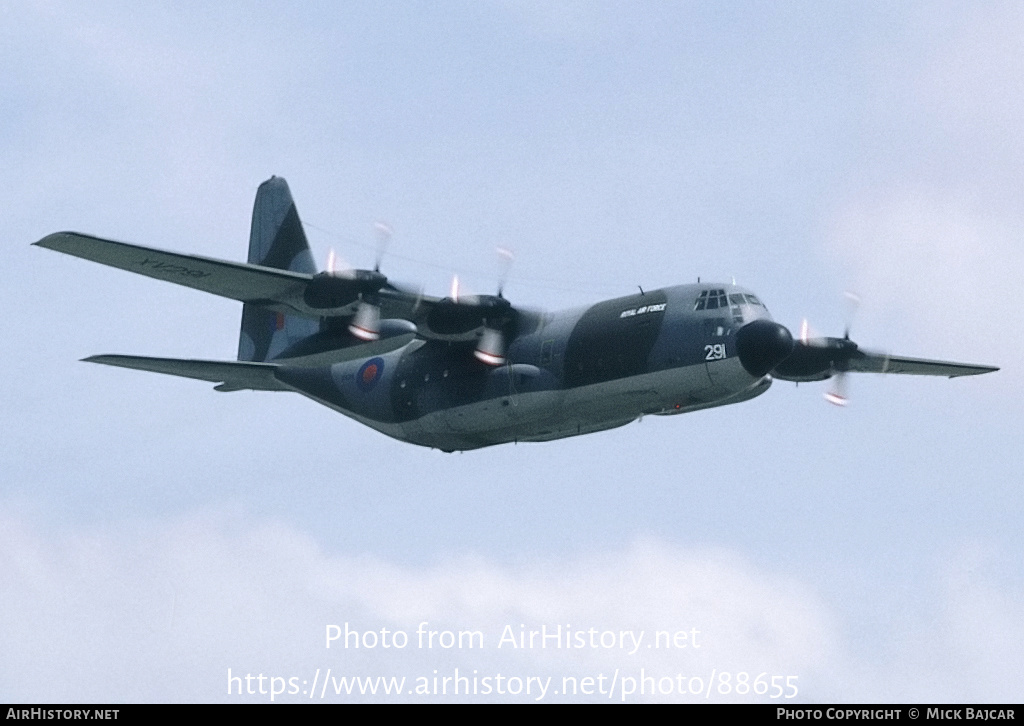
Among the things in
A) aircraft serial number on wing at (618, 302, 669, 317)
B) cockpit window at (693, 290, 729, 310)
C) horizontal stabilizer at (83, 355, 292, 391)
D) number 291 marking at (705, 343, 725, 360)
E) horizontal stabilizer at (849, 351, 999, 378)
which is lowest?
horizontal stabilizer at (83, 355, 292, 391)

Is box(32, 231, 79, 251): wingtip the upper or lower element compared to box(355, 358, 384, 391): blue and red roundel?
upper

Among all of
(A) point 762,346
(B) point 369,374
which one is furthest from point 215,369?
(A) point 762,346

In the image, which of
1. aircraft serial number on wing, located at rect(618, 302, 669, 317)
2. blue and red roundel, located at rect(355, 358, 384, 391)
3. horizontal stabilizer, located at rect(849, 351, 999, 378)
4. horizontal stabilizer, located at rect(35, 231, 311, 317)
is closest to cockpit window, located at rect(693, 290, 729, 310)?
aircraft serial number on wing, located at rect(618, 302, 669, 317)

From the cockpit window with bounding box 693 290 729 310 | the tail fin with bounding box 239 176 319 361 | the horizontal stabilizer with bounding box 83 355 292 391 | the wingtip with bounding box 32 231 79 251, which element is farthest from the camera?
the tail fin with bounding box 239 176 319 361

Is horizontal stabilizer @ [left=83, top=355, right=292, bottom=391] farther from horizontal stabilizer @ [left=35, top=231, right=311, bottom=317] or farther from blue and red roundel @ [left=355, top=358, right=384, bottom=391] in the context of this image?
horizontal stabilizer @ [left=35, top=231, right=311, bottom=317]

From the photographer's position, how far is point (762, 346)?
28438 mm

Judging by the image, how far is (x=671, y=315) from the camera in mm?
29938

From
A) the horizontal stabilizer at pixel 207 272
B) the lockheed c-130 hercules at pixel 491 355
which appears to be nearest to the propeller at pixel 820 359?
the lockheed c-130 hercules at pixel 491 355

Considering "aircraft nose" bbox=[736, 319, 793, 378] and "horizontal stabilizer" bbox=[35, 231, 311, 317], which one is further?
"aircraft nose" bbox=[736, 319, 793, 378]

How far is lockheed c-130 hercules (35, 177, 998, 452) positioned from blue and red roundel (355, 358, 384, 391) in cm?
4

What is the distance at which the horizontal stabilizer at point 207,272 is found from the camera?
91.6ft

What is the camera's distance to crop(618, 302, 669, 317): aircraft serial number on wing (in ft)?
99.2
